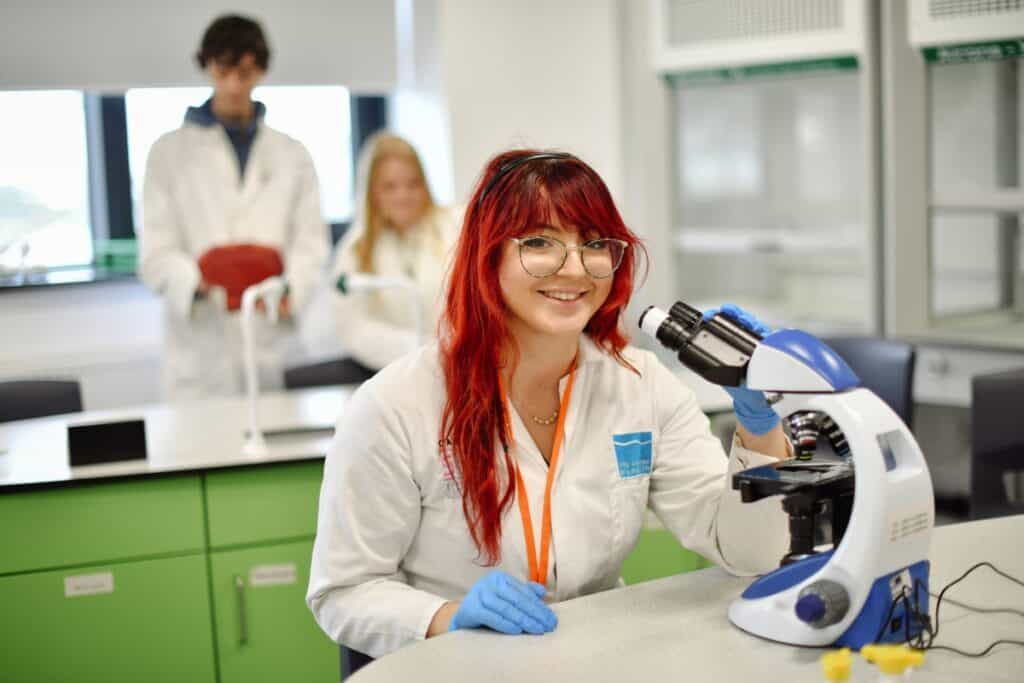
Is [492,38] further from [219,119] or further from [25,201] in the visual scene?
[25,201]

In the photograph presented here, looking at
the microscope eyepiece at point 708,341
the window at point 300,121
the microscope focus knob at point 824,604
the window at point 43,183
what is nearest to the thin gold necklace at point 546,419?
the microscope eyepiece at point 708,341

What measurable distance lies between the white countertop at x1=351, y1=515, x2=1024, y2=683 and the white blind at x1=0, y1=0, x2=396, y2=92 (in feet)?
11.0

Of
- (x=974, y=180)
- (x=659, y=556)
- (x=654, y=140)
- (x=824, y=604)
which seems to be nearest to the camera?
(x=824, y=604)

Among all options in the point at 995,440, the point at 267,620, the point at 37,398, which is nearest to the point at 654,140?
the point at 995,440

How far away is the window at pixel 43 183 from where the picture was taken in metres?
4.24

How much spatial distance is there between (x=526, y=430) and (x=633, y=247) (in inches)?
11.7

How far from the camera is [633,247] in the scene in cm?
171

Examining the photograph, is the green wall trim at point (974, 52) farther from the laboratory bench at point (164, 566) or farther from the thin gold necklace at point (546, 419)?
the thin gold necklace at point (546, 419)

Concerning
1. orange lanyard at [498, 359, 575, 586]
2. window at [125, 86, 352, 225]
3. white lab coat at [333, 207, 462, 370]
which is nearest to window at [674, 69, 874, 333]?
white lab coat at [333, 207, 462, 370]

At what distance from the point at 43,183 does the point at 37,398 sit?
1432mm

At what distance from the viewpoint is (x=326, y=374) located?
3.58 meters

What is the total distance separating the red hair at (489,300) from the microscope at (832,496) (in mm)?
255

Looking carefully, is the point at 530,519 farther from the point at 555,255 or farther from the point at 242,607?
the point at 242,607

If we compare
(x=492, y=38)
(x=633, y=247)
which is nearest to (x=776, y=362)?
(x=633, y=247)
